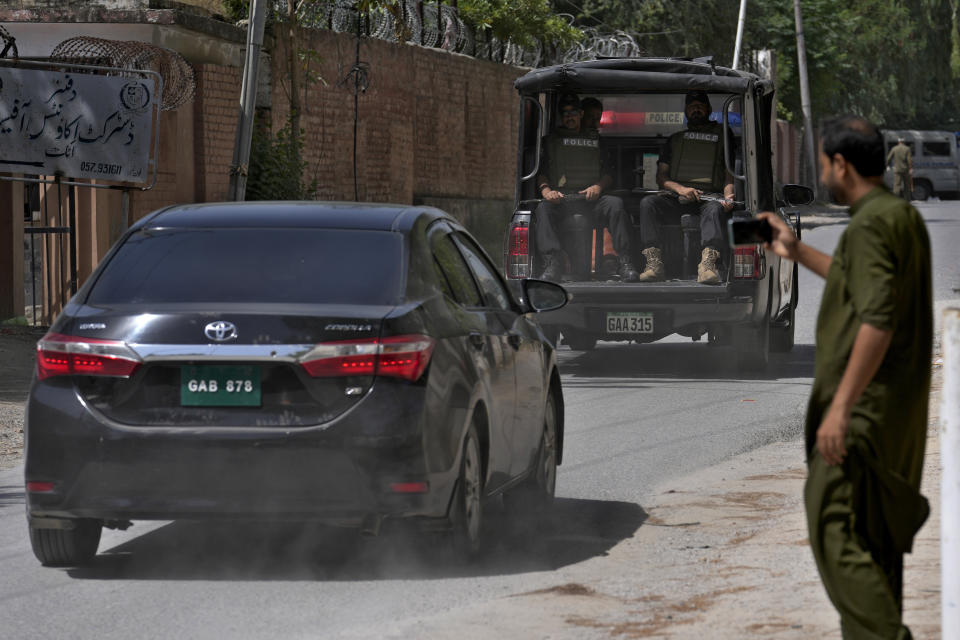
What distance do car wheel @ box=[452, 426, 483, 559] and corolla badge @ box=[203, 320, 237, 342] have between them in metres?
1.03

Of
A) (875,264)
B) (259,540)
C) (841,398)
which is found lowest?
(259,540)

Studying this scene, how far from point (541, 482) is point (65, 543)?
245 cm

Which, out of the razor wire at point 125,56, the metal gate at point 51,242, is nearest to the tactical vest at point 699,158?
the razor wire at point 125,56

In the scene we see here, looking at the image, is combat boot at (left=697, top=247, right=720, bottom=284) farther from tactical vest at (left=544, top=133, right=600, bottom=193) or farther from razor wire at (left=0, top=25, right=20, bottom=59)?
razor wire at (left=0, top=25, right=20, bottom=59)

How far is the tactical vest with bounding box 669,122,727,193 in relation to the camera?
1488 centimetres

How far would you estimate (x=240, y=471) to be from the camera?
6.16m

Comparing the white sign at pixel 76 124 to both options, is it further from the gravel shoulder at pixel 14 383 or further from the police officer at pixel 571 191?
the police officer at pixel 571 191

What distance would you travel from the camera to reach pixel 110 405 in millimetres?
6309

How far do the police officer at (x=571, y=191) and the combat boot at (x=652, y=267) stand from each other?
132 mm

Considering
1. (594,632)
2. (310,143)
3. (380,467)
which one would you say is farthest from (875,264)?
(310,143)

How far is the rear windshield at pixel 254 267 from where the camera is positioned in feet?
21.5

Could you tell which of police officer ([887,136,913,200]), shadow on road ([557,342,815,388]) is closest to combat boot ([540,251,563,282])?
shadow on road ([557,342,815,388])

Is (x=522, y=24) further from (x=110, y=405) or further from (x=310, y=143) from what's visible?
(x=110, y=405)

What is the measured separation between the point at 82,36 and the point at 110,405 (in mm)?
12019
